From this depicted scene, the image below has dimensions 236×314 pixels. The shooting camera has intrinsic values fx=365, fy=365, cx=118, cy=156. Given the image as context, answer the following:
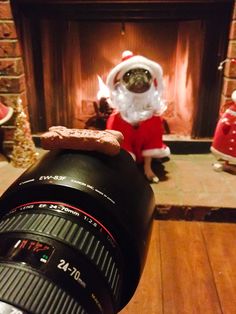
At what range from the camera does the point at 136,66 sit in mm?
1267

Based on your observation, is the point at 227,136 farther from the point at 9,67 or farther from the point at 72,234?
the point at 72,234

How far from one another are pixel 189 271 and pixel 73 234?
2.06ft

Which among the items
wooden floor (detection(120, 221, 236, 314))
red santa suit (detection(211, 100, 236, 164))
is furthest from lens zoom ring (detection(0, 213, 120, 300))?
red santa suit (detection(211, 100, 236, 164))

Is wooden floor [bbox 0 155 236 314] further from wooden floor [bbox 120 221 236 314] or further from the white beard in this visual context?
the white beard

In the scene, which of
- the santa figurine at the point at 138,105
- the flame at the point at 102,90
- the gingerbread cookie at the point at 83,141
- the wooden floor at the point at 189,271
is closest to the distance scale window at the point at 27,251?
the gingerbread cookie at the point at 83,141

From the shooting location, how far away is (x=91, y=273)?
0.43m

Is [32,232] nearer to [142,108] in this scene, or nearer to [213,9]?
[142,108]

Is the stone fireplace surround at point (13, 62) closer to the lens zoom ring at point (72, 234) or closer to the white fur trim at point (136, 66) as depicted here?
the white fur trim at point (136, 66)

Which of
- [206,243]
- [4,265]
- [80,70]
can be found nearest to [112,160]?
[4,265]

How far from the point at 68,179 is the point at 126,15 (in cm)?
115

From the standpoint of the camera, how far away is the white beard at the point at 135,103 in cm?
131

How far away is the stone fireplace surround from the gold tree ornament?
0.28 ft

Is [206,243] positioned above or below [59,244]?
below

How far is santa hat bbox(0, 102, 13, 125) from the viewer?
1.41m
